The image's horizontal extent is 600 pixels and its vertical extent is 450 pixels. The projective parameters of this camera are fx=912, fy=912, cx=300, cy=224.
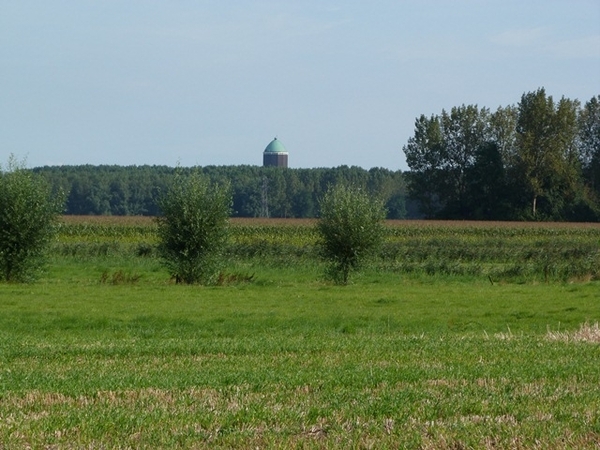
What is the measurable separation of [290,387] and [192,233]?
1295 inches

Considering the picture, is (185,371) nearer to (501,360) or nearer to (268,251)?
(501,360)

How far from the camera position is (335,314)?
29.8 metres

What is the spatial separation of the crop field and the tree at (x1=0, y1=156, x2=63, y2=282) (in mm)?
4312

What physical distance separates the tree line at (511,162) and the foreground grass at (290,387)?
Answer: 74648 mm

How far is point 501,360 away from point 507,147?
9344 centimetres

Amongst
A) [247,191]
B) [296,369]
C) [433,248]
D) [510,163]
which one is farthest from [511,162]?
[296,369]

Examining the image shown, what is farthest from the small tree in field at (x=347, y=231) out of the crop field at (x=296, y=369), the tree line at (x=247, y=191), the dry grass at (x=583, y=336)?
the tree line at (x=247, y=191)

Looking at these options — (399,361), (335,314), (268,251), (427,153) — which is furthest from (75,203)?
(399,361)

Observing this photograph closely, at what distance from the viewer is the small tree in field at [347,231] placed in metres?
45.2

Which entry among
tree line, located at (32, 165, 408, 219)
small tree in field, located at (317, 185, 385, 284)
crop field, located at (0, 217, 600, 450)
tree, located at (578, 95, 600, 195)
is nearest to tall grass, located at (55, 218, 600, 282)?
small tree in field, located at (317, 185, 385, 284)

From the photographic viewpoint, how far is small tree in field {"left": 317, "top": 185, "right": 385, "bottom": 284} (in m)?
45.2

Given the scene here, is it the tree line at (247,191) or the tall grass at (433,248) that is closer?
the tall grass at (433,248)

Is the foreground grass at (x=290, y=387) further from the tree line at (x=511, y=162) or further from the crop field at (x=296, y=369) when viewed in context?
the tree line at (x=511, y=162)

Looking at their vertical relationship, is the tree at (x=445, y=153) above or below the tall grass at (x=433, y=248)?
above
